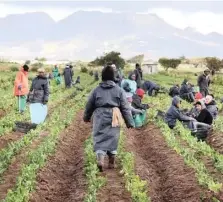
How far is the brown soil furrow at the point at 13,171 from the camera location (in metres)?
9.82

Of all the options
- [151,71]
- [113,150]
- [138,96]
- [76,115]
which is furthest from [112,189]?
[151,71]

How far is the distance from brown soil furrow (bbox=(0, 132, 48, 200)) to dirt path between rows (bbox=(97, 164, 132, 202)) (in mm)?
1591

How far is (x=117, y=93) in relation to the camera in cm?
1068

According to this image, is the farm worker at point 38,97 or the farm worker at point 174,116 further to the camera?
the farm worker at point 38,97

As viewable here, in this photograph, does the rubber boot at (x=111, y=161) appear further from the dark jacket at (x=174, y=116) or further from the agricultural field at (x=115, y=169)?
the dark jacket at (x=174, y=116)

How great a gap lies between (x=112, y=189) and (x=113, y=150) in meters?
1.25

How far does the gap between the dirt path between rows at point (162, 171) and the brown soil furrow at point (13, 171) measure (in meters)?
2.27

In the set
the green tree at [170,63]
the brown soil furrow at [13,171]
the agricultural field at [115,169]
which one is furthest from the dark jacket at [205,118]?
the green tree at [170,63]

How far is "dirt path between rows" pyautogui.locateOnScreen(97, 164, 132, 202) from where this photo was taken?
922cm

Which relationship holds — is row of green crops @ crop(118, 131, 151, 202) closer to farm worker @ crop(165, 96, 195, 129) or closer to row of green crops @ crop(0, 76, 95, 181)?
row of green crops @ crop(0, 76, 95, 181)

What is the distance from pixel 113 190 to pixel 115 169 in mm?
1427

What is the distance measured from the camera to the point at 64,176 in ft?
36.5

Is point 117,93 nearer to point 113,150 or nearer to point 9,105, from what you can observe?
point 113,150

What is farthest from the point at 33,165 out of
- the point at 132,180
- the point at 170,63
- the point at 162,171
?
the point at 170,63
